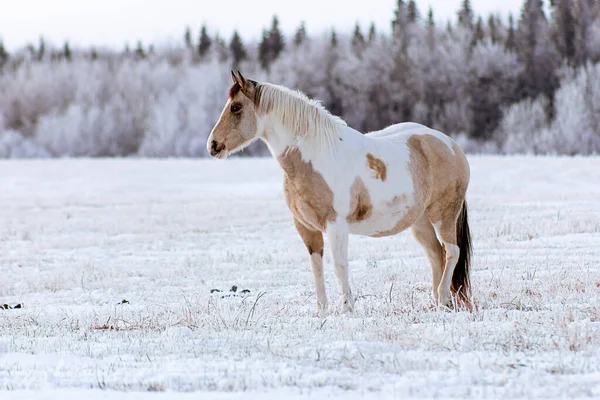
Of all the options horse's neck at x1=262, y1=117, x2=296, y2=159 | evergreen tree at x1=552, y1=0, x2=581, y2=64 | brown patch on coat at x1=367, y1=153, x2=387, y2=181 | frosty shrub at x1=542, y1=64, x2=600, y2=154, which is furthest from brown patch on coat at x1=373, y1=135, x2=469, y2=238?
evergreen tree at x1=552, y1=0, x2=581, y2=64

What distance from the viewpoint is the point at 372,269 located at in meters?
11.2

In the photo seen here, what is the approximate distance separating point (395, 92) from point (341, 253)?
196ft

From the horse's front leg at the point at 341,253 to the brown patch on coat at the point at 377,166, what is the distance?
2.02 ft

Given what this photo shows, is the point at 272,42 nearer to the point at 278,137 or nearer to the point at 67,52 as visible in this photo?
the point at 67,52

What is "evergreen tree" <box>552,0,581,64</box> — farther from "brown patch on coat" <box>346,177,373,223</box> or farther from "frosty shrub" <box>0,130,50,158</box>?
"brown patch on coat" <box>346,177,373,223</box>

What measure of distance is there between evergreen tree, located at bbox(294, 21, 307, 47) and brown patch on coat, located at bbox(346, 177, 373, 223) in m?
82.2

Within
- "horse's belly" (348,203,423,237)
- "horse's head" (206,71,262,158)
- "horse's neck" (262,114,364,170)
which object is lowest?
"horse's belly" (348,203,423,237)

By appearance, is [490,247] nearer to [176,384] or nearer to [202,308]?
[202,308]

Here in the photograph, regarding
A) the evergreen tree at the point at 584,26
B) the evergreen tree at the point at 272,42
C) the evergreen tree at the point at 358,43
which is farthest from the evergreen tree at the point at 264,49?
the evergreen tree at the point at 584,26

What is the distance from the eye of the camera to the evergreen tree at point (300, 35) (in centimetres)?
9014

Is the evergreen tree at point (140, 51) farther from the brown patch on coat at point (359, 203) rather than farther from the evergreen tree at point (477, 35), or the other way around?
the brown patch on coat at point (359, 203)

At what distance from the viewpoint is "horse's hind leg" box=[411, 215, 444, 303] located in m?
8.33

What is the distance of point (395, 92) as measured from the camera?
215 feet

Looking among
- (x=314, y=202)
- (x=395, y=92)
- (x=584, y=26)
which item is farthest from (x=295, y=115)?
(x=584, y=26)
